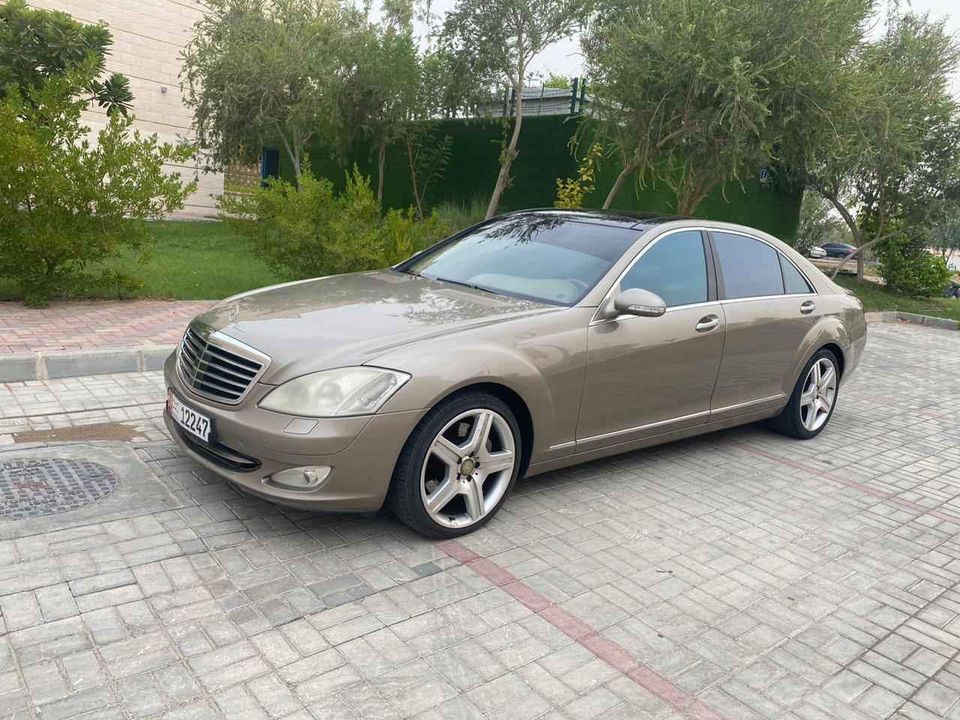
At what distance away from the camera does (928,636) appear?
3.57 m

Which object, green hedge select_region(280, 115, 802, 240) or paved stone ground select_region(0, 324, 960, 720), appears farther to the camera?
green hedge select_region(280, 115, 802, 240)

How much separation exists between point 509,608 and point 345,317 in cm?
167

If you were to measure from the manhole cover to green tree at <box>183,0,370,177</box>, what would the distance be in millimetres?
13534

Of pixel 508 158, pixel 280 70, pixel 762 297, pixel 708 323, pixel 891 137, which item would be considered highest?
pixel 280 70

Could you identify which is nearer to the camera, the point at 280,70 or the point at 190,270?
the point at 190,270

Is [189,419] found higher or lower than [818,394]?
higher

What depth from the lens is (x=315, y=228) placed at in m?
9.28

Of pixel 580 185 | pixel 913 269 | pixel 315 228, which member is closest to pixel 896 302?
pixel 913 269

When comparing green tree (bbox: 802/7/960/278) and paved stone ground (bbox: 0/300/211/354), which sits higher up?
green tree (bbox: 802/7/960/278)

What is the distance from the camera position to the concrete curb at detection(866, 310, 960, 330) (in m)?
15.9

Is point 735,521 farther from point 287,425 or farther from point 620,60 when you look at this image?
point 620,60

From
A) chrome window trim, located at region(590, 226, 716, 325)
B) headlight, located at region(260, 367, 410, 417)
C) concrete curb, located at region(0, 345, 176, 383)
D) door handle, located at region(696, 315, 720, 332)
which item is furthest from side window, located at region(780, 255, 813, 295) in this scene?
concrete curb, located at region(0, 345, 176, 383)

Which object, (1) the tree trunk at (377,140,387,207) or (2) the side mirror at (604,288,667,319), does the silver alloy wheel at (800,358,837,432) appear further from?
(1) the tree trunk at (377,140,387,207)

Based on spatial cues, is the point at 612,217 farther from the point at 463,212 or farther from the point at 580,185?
the point at 463,212
